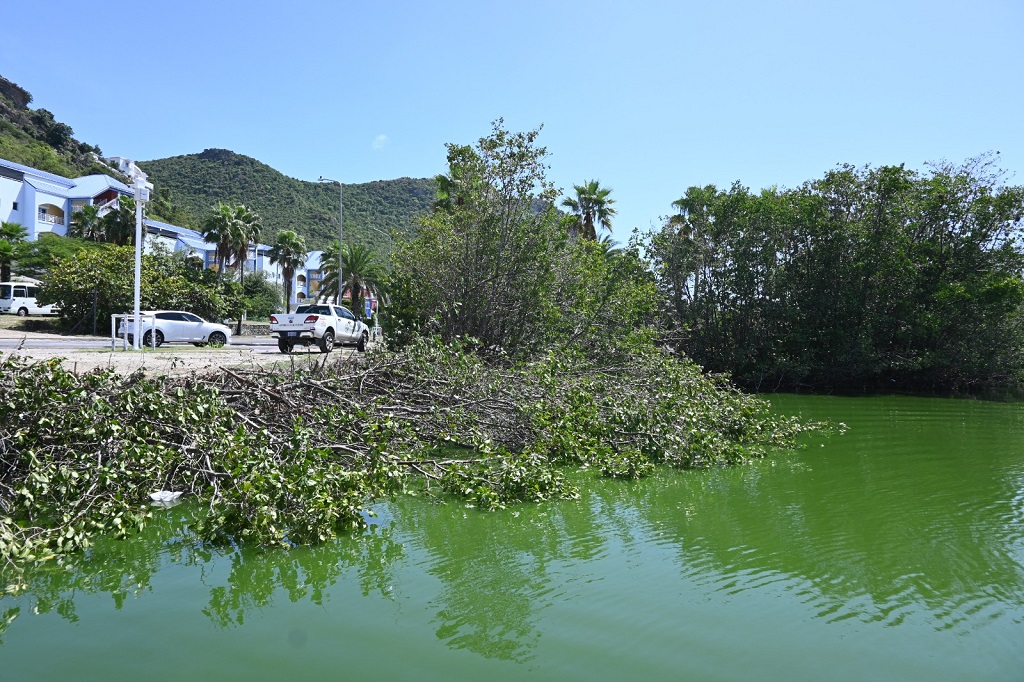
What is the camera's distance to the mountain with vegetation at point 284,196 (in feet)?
318

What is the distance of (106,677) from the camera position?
3904mm

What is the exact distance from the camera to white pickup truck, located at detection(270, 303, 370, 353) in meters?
22.8

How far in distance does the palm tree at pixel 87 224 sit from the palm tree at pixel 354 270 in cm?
1579

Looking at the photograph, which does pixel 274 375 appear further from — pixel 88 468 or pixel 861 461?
pixel 861 461

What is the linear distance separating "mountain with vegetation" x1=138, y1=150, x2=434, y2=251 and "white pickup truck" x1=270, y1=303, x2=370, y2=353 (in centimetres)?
6581

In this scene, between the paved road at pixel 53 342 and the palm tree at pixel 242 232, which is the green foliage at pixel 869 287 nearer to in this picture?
the paved road at pixel 53 342

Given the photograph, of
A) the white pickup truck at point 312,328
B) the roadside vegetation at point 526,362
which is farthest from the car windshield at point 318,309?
the roadside vegetation at point 526,362

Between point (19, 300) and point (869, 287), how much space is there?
41705 millimetres

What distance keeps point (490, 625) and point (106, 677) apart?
2.15 metres

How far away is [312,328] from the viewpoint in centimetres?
2291

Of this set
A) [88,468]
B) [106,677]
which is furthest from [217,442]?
[106,677]

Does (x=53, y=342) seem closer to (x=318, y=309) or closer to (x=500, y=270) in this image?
(x=318, y=309)

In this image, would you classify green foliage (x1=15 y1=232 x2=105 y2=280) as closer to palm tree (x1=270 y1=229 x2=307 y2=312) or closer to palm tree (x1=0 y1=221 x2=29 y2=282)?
palm tree (x1=0 y1=221 x2=29 y2=282)

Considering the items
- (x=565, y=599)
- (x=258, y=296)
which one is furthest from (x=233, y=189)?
(x=565, y=599)
